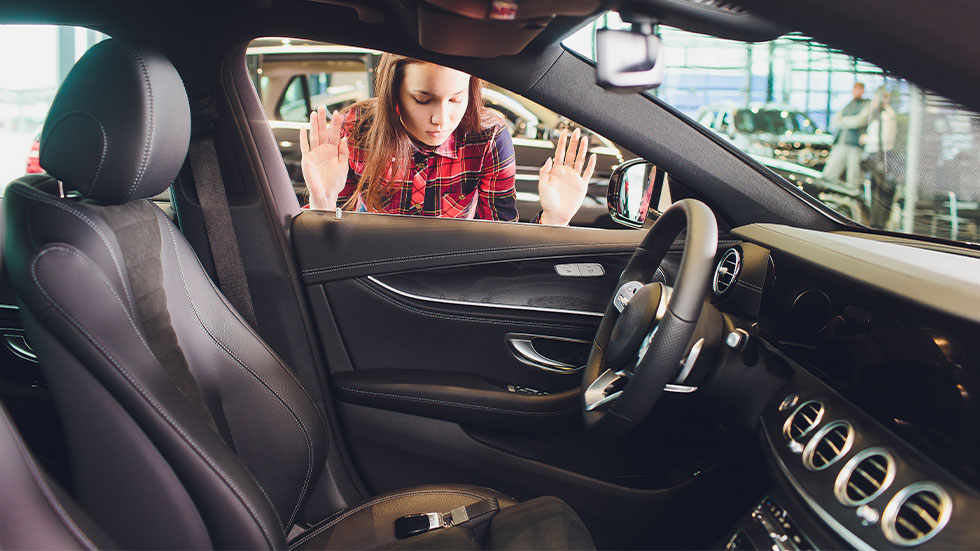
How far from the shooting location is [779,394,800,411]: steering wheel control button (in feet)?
4.29

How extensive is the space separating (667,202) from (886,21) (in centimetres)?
115

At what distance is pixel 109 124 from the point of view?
4.00 ft

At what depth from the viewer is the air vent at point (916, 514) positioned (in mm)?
957

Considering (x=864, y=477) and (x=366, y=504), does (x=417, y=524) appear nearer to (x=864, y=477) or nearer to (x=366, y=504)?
(x=366, y=504)

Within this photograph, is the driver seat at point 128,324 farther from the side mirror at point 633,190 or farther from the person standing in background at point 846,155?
the person standing in background at point 846,155

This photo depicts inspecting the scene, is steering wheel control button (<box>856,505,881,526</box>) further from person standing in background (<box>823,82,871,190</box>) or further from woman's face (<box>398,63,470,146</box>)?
person standing in background (<box>823,82,871,190</box>)

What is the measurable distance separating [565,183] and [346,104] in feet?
2.66

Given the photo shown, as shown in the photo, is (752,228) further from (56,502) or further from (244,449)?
(56,502)

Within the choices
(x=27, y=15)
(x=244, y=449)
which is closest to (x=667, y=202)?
(x=244, y=449)

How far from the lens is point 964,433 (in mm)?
987

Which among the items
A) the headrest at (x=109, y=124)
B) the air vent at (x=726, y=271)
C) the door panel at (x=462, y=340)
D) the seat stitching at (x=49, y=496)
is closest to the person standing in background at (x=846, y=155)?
the air vent at (x=726, y=271)

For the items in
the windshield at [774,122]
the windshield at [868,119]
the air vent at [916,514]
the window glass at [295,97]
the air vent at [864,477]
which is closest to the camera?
the windshield at [868,119]

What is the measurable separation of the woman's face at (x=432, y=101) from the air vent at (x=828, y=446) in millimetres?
1213

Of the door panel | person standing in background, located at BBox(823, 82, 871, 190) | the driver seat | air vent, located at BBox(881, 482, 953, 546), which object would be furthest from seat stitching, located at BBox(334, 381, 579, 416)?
person standing in background, located at BBox(823, 82, 871, 190)
